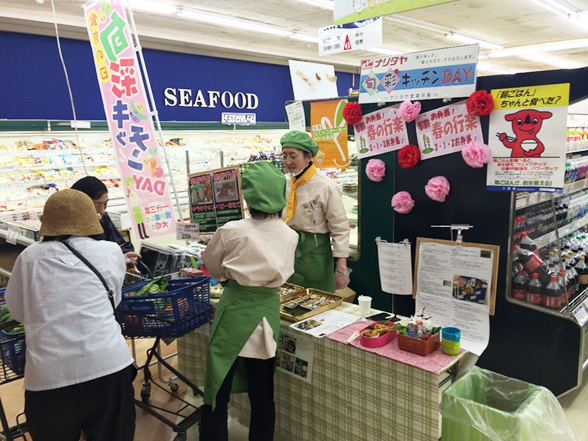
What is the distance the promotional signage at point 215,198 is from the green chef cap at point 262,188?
1165 mm

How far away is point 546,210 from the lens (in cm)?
407

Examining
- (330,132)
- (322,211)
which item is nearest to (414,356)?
(322,211)

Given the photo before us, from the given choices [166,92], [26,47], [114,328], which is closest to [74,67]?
[26,47]

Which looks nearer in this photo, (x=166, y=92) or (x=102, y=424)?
(x=102, y=424)

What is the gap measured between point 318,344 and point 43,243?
151 cm

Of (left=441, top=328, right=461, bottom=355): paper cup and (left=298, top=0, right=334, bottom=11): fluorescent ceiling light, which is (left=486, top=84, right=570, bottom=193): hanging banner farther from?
(left=298, top=0, right=334, bottom=11): fluorescent ceiling light

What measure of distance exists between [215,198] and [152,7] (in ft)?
19.0

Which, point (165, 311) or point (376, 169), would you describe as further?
point (376, 169)

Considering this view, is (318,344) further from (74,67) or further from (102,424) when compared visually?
(74,67)

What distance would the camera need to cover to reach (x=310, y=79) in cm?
868

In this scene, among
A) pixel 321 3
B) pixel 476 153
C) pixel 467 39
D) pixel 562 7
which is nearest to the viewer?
pixel 476 153

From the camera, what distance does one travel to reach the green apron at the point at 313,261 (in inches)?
138

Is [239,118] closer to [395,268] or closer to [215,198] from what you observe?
[215,198]

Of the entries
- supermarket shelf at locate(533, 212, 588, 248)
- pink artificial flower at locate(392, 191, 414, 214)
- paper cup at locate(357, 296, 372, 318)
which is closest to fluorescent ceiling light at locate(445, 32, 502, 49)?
supermarket shelf at locate(533, 212, 588, 248)
